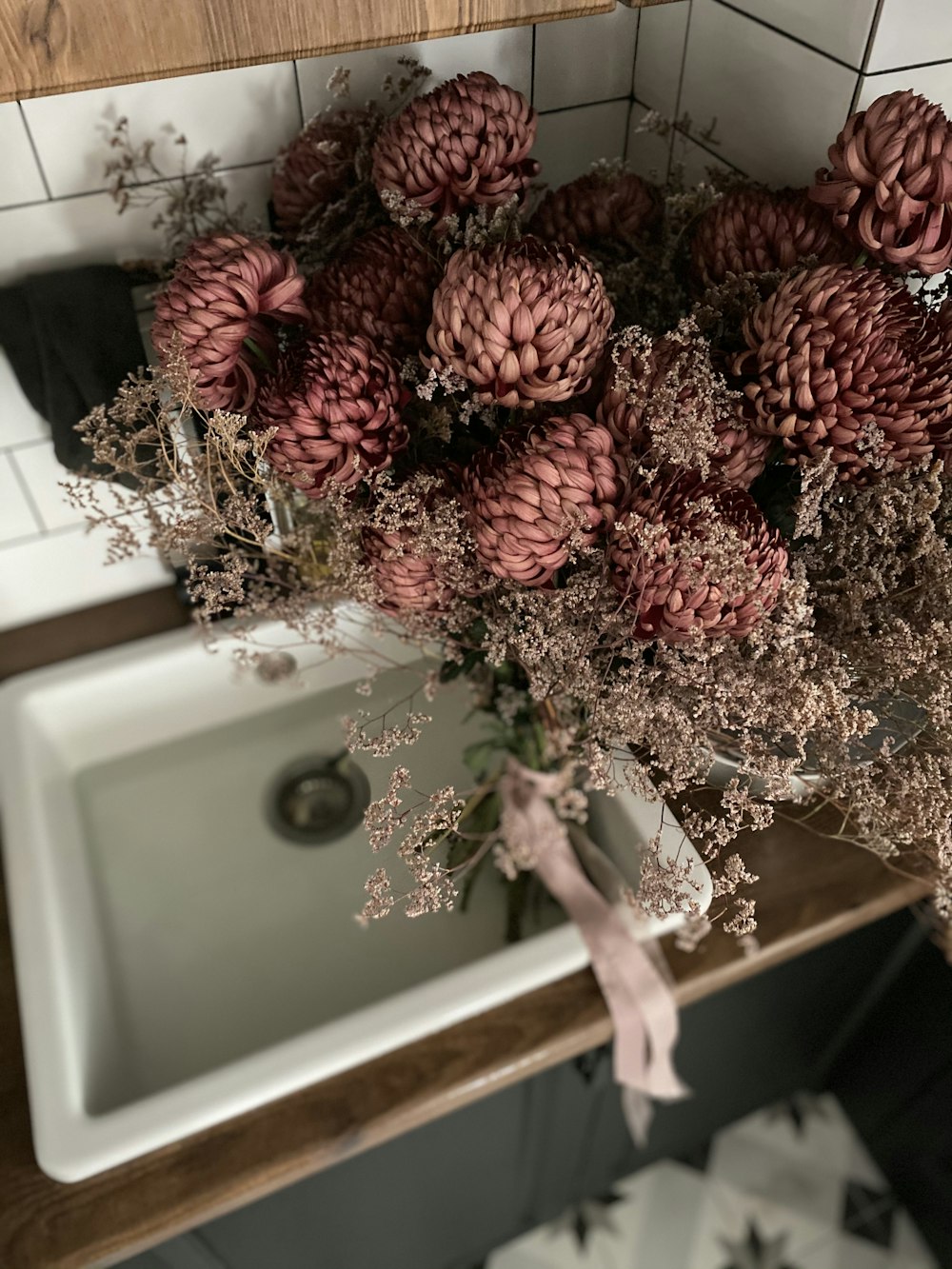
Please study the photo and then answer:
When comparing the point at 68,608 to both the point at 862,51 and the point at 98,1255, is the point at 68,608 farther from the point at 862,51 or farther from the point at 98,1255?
the point at 862,51

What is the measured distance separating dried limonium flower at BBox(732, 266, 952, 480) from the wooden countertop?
0.30 m

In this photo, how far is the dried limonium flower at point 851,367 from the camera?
1.42 feet

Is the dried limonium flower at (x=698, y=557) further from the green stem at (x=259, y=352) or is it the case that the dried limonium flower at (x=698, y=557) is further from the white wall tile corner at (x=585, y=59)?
the white wall tile corner at (x=585, y=59)

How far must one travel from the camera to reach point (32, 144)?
0.68 m

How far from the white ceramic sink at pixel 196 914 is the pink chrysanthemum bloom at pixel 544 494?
20 centimetres

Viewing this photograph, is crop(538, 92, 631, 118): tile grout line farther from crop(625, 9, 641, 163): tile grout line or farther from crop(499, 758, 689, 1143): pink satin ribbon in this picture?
crop(499, 758, 689, 1143): pink satin ribbon

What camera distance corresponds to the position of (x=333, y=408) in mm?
463

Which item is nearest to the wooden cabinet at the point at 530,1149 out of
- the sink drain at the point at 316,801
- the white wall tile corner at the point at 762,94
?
the sink drain at the point at 316,801

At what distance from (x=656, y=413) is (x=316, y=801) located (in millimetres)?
630

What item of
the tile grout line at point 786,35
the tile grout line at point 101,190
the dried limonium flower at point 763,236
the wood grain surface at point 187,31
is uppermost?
the wood grain surface at point 187,31

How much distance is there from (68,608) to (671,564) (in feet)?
2.49

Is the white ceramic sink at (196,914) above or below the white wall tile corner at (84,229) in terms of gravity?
below

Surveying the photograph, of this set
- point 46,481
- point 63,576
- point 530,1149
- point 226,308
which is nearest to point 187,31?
point 226,308

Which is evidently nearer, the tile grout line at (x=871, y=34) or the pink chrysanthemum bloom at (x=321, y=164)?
the tile grout line at (x=871, y=34)
